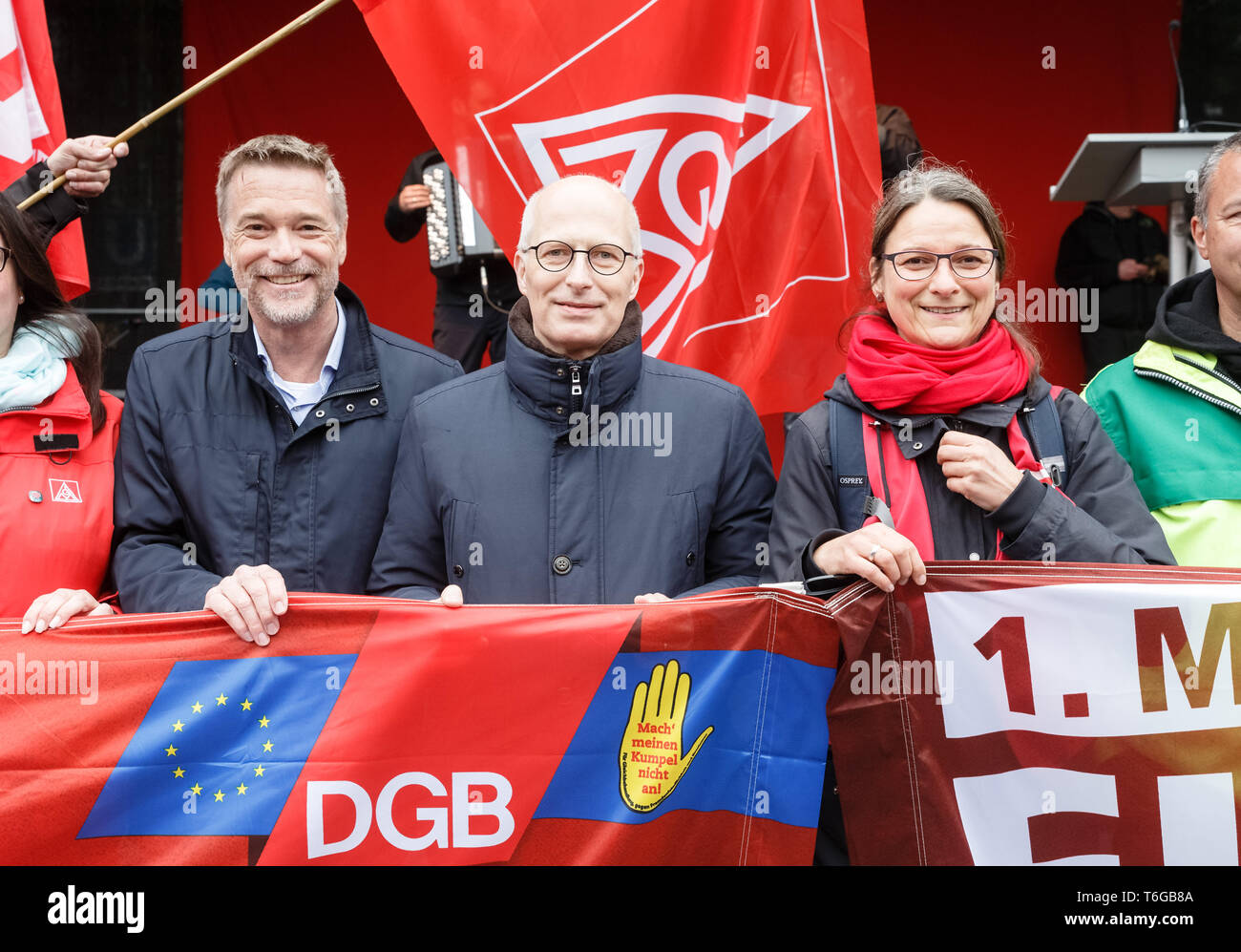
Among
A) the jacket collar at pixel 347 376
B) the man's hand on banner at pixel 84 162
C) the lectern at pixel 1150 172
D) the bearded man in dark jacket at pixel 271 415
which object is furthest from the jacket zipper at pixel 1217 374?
the man's hand on banner at pixel 84 162

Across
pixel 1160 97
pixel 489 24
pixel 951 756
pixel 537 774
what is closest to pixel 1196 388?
pixel 951 756

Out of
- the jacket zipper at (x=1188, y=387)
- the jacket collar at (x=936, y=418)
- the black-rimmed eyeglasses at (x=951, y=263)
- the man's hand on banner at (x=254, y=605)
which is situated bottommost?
the man's hand on banner at (x=254, y=605)

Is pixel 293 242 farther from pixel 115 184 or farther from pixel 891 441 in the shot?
pixel 115 184

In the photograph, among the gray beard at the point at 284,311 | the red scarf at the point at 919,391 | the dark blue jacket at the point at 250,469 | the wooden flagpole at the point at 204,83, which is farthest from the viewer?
the wooden flagpole at the point at 204,83

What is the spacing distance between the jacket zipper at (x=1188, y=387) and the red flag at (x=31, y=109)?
3309mm

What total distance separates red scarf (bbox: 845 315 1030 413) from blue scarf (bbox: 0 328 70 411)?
1939 millimetres

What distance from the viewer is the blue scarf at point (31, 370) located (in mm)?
3146

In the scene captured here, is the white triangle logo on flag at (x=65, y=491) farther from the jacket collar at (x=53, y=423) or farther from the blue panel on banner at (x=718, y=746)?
the blue panel on banner at (x=718, y=746)

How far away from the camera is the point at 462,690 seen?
2695 mm

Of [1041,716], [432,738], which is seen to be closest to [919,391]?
[1041,716]

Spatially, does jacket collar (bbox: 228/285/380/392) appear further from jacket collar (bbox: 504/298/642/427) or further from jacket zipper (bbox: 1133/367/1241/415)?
jacket zipper (bbox: 1133/367/1241/415)

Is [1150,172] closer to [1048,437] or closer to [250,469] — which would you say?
[1048,437]

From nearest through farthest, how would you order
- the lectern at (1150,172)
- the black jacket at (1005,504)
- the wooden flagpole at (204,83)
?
the black jacket at (1005,504) < the wooden flagpole at (204,83) < the lectern at (1150,172)

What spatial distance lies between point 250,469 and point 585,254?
0.99 meters
